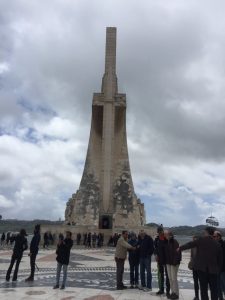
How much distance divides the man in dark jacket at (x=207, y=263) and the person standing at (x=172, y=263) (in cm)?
145

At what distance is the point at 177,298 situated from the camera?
23.5 feet

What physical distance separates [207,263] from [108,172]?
27827mm

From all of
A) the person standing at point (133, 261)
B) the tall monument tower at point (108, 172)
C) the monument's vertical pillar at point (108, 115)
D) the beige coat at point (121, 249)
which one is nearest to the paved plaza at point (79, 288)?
the person standing at point (133, 261)

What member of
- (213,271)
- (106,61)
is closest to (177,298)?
(213,271)

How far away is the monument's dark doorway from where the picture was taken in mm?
31812

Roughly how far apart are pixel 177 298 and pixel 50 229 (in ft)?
67.7

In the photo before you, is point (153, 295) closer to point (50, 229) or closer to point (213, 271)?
point (213, 271)

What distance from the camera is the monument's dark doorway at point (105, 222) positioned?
31812 millimetres

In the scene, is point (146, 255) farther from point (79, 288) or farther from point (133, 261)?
point (79, 288)

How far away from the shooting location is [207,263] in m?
5.57

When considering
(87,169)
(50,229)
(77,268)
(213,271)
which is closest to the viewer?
(213,271)

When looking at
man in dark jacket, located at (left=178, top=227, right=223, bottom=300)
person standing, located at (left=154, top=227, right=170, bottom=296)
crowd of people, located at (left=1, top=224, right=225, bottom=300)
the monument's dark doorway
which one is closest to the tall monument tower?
the monument's dark doorway

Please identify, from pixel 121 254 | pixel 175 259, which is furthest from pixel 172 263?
pixel 121 254

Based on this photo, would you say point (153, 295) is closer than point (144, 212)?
Yes
